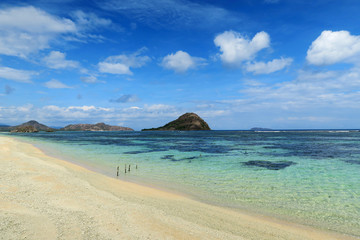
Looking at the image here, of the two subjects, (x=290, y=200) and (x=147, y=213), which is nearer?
(x=147, y=213)

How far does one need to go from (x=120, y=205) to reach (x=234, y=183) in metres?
11.7

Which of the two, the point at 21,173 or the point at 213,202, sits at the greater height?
the point at 21,173

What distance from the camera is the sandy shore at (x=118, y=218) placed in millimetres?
9555

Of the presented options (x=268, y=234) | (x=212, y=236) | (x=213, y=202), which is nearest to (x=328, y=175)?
(x=213, y=202)

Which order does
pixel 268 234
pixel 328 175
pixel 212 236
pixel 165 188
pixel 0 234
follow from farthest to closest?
pixel 328 175 < pixel 165 188 < pixel 268 234 < pixel 212 236 < pixel 0 234

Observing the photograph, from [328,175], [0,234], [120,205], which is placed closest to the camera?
[0,234]

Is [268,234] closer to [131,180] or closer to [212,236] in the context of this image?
[212,236]

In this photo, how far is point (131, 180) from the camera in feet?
71.6

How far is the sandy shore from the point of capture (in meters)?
9.55

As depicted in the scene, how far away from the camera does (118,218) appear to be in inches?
439

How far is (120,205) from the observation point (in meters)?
13.3

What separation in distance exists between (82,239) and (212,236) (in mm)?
5816

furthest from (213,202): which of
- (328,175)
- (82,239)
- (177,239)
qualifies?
(328,175)

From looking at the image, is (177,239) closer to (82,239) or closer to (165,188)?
(82,239)
